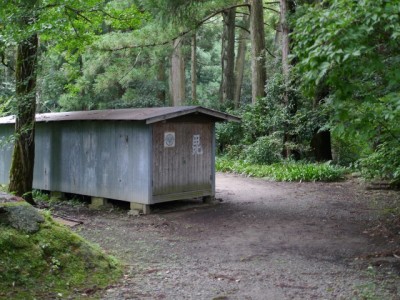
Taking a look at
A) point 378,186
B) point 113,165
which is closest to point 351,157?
point 378,186

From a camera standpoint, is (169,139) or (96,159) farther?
(96,159)

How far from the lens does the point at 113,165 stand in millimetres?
11430

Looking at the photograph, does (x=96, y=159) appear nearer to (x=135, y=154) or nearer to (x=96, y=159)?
(x=96, y=159)

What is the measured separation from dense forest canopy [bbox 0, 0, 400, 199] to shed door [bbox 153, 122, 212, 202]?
2792 mm

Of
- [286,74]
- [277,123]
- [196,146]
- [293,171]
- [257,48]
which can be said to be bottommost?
[293,171]

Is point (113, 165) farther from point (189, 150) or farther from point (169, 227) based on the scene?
point (169, 227)

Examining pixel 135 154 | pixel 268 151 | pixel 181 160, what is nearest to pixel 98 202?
pixel 135 154

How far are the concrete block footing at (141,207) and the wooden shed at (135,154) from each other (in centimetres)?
2

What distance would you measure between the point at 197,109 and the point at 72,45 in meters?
3.30

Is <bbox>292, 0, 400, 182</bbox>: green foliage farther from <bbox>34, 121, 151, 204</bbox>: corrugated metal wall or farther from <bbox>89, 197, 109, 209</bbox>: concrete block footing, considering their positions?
<bbox>89, 197, 109, 209</bbox>: concrete block footing

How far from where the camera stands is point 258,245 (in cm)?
806

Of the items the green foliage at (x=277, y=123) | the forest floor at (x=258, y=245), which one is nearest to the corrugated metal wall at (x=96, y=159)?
the forest floor at (x=258, y=245)

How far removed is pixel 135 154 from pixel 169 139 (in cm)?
81

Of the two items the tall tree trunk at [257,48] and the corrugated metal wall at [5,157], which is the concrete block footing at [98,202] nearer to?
the corrugated metal wall at [5,157]
